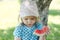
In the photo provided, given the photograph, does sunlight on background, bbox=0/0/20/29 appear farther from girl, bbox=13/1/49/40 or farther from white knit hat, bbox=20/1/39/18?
white knit hat, bbox=20/1/39/18

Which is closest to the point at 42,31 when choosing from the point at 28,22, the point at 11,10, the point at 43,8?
the point at 28,22

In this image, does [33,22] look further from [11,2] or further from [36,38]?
[11,2]

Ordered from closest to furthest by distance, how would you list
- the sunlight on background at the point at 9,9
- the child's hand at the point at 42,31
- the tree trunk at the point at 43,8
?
the child's hand at the point at 42,31, the tree trunk at the point at 43,8, the sunlight on background at the point at 9,9

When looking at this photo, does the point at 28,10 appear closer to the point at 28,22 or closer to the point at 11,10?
the point at 28,22

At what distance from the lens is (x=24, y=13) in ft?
17.1

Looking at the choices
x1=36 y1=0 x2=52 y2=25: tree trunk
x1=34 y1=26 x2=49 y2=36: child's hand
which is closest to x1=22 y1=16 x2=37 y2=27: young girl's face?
x1=34 y1=26 x2=49 y2=36: child's hand

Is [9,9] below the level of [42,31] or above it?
below

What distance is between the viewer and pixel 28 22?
523 centimetres

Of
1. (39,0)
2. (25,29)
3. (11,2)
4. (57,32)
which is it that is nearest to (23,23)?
(25,29)

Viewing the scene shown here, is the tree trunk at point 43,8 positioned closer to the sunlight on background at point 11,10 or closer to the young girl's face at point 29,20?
the young girl's face at point 29,20

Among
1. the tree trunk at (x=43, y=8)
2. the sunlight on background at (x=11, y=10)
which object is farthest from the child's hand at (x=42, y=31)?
the sunlight on background at (x=11, y=10)

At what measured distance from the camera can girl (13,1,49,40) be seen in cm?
522

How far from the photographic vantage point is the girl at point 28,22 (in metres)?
5.22

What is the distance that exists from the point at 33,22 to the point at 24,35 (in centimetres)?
33
